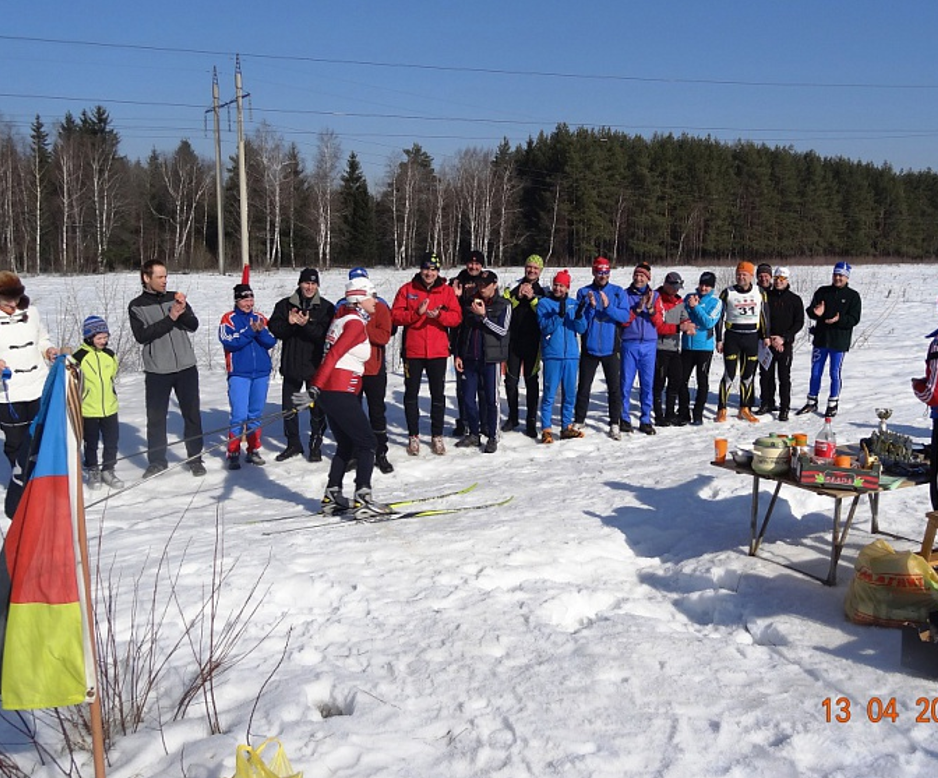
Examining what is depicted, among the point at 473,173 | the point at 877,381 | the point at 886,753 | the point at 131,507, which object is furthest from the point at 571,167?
the point at 886,753

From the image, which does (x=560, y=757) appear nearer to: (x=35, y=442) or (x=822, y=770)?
(x=822, y=770)

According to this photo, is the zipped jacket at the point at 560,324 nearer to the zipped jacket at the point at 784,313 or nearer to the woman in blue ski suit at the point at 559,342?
the woman in blue ski suit at the point at 559,342

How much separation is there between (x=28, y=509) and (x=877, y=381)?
12141 mm

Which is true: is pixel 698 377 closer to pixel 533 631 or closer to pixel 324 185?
pixel 533 631

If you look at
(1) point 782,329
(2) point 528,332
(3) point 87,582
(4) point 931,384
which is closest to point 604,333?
(2) point 528,332

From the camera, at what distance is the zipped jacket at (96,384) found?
8008 mm

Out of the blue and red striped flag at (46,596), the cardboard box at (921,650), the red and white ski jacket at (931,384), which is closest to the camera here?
the blue and red striped flag at (46,596)

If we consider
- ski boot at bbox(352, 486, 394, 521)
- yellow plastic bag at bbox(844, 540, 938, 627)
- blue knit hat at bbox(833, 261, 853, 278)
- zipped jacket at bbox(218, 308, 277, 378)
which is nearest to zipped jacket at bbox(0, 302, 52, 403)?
zipped jacket at bbox(218, 308, 277, 378)

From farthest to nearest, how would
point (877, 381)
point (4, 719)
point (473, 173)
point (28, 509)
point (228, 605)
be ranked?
1. point (473, 173)
2. point (877, 381)
3. point (228, 605)
4. point (4, 719)
5. point (28, 509)

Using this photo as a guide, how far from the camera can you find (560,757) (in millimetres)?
3422

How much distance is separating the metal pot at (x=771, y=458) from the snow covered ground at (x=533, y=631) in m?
0.64

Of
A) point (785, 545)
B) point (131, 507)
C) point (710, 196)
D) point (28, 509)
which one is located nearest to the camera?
point (28, 509)

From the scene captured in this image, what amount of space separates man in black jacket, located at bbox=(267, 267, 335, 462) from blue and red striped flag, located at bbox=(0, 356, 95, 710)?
5544mm

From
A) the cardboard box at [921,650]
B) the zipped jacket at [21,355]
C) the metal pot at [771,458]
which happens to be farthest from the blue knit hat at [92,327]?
the cardboard box at [921,650]
